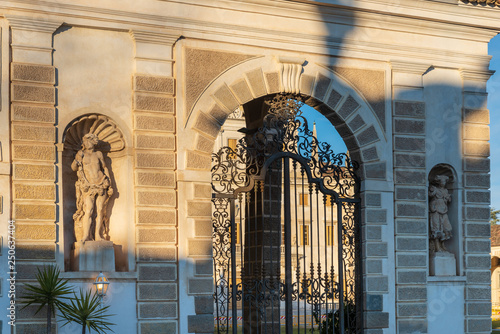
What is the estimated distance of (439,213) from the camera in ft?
52.6

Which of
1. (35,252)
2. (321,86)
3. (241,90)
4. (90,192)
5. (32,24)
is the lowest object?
(35,252)

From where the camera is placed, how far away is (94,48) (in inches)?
528

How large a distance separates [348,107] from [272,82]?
5.36 ft

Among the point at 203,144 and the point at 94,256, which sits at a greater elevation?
the point at 203,144

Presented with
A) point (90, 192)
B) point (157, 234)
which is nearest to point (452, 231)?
point (157, 234)

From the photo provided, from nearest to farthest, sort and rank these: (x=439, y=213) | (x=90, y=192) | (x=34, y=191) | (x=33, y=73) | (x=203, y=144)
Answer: (x=34, y=191), (x=33, y=73), (x=90, y=192), (x=203, y=144), (x=439, y=213)

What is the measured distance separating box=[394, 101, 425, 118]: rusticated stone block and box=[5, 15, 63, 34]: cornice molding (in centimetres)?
666

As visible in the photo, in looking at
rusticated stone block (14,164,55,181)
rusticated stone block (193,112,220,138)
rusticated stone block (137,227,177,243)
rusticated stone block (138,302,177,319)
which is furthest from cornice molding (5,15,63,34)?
rusticated stone block (138,302,177,319)

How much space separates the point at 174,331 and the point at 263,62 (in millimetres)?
5092

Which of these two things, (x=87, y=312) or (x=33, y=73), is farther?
(x=33, y=73)

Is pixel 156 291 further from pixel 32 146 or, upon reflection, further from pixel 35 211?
pixel 32 146

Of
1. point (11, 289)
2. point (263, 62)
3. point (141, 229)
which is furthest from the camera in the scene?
point (263, 62)

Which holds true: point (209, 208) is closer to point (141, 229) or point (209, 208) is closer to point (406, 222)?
point (141, 229)

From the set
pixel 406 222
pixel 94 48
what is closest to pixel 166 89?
pixel 94 48
